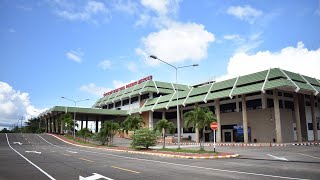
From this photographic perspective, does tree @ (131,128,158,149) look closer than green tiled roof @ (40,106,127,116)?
Yes

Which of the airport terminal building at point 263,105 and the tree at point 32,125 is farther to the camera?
the tree at point 32,125

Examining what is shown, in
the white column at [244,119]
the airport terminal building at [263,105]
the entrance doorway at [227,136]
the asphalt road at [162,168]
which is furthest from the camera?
the entrance doorway at [227,136]

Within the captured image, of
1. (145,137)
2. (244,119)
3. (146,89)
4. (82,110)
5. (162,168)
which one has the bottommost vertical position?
(162,168)

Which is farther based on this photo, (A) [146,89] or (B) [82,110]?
(B) [82,110]

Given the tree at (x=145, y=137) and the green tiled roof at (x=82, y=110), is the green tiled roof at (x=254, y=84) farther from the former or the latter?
the green tiled roof at (x=82, y=110)

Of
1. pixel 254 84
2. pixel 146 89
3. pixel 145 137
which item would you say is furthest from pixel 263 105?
pixel 146 89

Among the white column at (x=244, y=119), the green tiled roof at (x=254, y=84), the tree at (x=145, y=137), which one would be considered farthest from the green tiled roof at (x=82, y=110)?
the tree at (x=145, y=137)

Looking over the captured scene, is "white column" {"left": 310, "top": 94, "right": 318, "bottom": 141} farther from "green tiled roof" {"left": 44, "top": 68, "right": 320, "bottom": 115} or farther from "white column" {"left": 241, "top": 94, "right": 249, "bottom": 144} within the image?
"white column" {"left": 241, "top": 94, "right": 249, "bottom": 144}

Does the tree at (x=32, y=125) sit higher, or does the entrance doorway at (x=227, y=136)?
the tree at (x=32, y=125)

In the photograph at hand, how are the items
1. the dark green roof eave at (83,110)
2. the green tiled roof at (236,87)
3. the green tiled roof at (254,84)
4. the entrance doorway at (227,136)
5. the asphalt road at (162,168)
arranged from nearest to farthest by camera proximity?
the asphalt road at (162,168) < the green tiled roof at (254,84) < the green tiled roof at (236,87) < the entrance doorway at (227,136) < the dark green roof eave at (83,110)

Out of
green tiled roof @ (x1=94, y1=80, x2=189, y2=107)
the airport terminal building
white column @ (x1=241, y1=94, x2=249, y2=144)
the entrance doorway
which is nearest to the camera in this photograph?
the airport terminal building

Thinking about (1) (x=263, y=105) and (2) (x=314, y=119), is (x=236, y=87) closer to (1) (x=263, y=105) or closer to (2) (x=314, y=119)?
(1) (x=263, y=105)

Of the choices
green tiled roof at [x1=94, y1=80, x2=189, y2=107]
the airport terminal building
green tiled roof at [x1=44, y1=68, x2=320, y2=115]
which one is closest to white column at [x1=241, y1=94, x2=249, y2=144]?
the airport terminal building

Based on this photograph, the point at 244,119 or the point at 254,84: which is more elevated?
the point at 254,84
